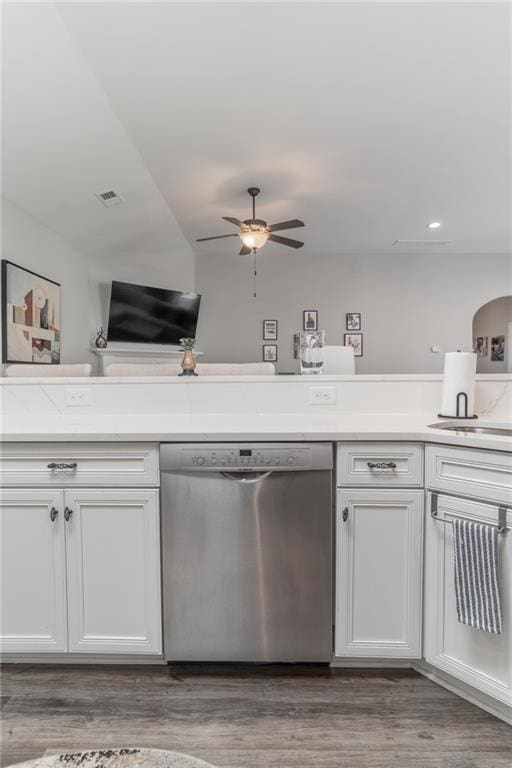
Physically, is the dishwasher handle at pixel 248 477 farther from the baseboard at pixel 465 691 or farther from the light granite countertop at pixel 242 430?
the baseboard at pixel 465 691

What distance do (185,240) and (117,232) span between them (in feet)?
3.67

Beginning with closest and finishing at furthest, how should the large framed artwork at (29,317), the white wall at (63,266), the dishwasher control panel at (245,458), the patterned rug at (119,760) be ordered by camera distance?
the patterned rug at (119,760), the dishwasher control panel at (245,458), the large framed artwork at (29,317), the white wall at (63,266)

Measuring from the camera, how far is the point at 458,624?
1.32m

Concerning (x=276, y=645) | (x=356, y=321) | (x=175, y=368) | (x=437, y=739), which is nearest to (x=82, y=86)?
(x=175, y=368)

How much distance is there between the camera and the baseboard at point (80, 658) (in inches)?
58.2

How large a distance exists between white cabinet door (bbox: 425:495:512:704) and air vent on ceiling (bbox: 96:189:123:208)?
344 cm

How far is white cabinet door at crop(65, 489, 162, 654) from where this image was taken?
143 cm

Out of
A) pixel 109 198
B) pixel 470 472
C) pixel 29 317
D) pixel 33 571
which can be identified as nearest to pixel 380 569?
pixel 470 472

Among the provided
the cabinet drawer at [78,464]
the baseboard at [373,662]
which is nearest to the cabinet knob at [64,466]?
the cabinet drawer at [78,464]

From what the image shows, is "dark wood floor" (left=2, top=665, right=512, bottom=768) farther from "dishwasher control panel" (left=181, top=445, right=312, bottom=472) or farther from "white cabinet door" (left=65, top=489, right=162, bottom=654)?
"dishwasher control panel" (left=181, top=445, right=312, bottom=472)

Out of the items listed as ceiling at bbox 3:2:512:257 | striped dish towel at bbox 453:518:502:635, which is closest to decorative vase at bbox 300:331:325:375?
striped dish towel at bbox 453:518:502:635

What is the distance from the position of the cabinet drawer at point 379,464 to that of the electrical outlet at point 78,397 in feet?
4.14

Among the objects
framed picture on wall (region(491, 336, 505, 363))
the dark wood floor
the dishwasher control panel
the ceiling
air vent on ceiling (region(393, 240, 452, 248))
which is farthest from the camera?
framed picture on wall (region(491, 336, 505, 363))

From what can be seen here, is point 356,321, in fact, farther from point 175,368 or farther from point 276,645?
point 276,645
